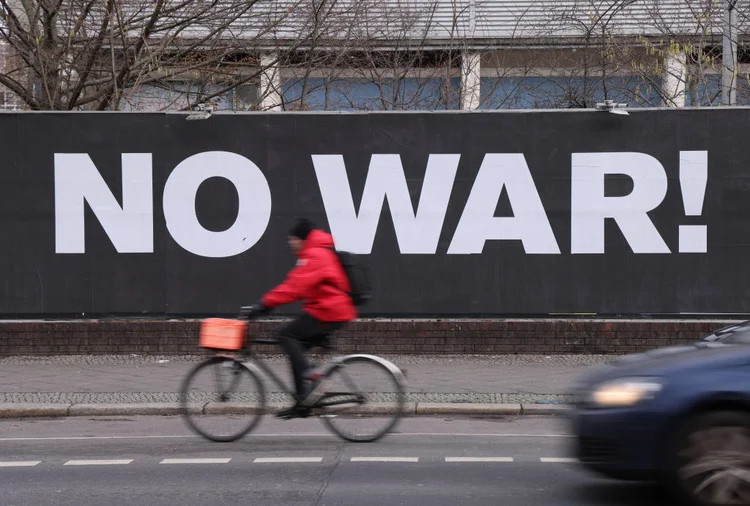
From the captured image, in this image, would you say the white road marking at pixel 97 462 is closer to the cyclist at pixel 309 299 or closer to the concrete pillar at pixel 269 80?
the cyclist at pixel 309 299

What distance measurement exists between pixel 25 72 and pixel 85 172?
585 centimetres

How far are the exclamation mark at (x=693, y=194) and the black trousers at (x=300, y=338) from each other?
669 cm

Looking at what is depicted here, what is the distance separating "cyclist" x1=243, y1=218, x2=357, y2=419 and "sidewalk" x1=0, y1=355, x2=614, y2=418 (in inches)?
81.3

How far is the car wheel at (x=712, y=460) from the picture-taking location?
5.37 m

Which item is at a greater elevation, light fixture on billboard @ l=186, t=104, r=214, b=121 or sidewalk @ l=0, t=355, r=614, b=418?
light fixture on billboard @ l=186, t=104, r=214, b=121

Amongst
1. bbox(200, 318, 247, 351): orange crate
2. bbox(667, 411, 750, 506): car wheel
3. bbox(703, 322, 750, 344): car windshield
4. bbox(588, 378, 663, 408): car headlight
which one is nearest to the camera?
bbox(667, 411, 750, 506): car wheel

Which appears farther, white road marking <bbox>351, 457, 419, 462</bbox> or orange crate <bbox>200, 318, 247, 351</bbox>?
orange crate <bbox>200, 318, 247, 351</bbox>

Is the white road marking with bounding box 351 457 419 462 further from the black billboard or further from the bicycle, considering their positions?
the black billboard

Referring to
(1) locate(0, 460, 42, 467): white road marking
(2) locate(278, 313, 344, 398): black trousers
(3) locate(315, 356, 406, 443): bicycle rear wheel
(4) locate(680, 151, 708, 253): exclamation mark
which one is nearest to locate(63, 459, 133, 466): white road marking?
(1) locate(0, 460, 42, 467): white road marking

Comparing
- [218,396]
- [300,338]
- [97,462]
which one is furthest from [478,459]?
[97,462]

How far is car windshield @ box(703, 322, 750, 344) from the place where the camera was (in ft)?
19.7

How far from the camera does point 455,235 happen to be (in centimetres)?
1301

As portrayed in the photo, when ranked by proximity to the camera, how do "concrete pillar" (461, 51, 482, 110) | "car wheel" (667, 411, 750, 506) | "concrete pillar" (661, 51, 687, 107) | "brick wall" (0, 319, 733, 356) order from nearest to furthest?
"car wheel" (667, 411, 750, 506) < "brick wall" (0, 319, 733, 356) < "concrete pillar" (661, 51, 687, 107) < "concrete pillar" (461, 51, 482, 110)

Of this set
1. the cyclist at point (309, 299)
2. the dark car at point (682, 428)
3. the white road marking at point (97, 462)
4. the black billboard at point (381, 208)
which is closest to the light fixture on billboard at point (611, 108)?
the black billboard at point (381, 208)
